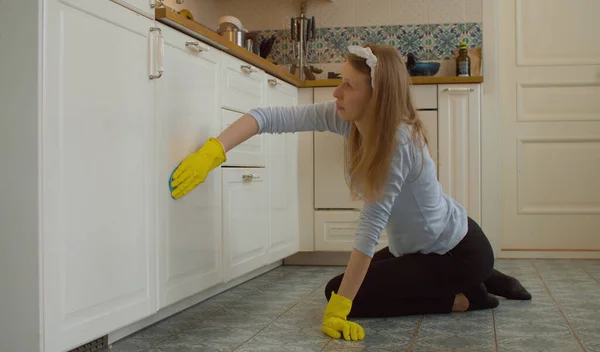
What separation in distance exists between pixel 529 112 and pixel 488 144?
336 millimetres

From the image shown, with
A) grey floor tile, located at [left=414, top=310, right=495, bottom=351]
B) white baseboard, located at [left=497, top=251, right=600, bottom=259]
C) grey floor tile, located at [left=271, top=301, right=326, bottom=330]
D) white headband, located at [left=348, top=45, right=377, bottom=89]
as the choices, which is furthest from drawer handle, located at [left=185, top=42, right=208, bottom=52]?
white baseboard, located at [left=497, top=251, right=600, bottom=259]

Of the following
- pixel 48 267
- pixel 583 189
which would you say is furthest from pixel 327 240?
pixel 48 267

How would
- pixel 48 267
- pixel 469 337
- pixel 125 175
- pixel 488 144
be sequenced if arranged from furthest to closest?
pixel 488 144
pixel 469 337
pixel 125 175
pixel 48 267

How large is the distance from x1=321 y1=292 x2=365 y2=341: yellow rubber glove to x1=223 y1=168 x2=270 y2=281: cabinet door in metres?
0.65

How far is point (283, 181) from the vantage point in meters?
3.45

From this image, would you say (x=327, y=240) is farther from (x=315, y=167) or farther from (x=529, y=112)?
(x=529, y=112)

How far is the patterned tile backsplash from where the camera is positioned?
4156mm

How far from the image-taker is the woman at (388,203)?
2025mm

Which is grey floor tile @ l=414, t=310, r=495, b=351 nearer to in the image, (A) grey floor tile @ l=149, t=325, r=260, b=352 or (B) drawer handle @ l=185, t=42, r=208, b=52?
(A) grey floor tile @ l=149, t=325, r=260, b=352

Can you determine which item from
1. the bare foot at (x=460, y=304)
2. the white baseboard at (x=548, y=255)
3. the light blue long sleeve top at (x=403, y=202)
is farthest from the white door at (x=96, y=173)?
the white baseboard at (x=548, y=255)

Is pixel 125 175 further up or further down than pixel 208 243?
further up

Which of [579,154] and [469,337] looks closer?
[469,337]

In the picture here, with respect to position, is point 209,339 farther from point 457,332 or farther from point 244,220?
point 244,220

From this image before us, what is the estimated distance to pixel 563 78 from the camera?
13.5 ft
